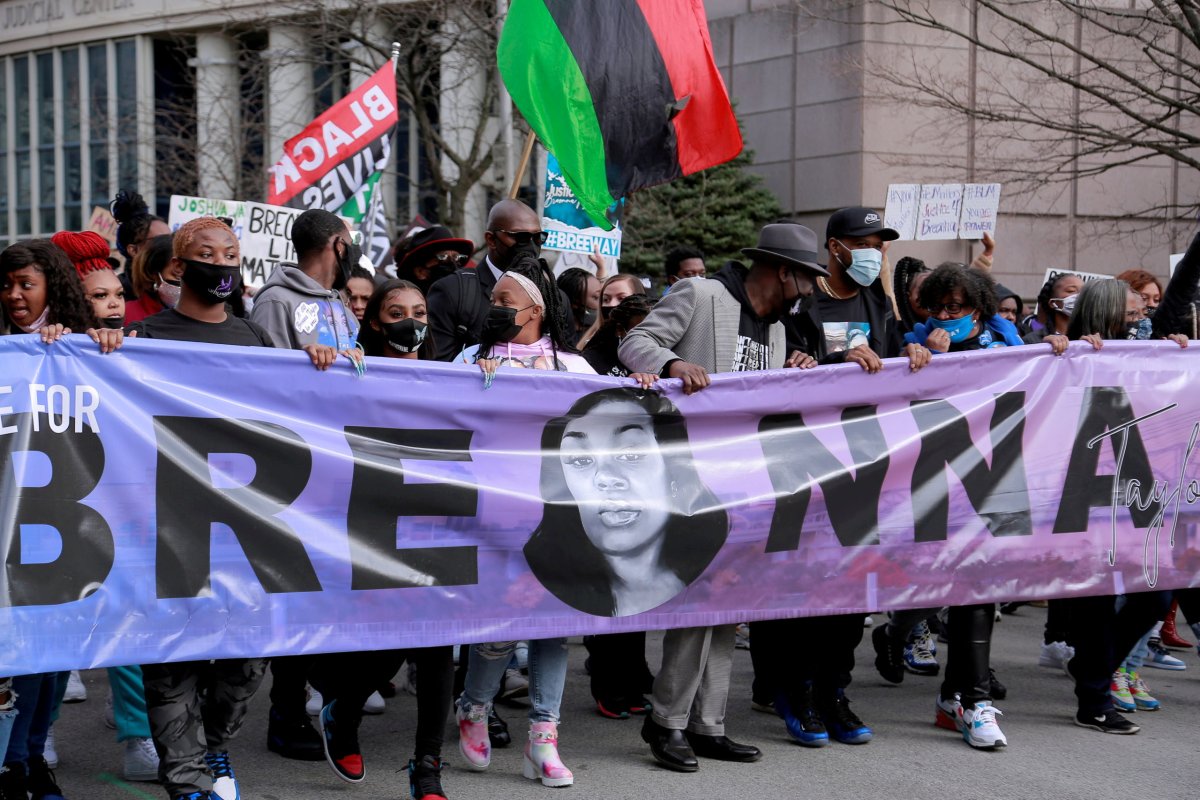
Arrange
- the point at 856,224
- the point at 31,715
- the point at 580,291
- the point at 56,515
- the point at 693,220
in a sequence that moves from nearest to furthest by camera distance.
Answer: the point at 56,515, the point at 31,715, the point at 856,224, the point at 580,291, the point at 693,220

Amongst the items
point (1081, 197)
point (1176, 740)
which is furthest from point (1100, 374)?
point (1081, 197)

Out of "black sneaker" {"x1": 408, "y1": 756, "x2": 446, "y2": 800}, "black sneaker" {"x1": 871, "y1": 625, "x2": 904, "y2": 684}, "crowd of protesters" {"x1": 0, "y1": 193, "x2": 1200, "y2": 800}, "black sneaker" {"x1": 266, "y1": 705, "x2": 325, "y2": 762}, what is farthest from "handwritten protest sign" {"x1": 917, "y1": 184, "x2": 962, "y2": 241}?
"black sneaker" {"x1": 408, "y1": 756, "x2": 446, "y2": 800}

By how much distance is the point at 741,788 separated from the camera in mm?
5074

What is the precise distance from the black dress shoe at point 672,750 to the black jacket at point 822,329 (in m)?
1.68

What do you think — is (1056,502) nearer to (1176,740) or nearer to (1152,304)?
(1176,740)

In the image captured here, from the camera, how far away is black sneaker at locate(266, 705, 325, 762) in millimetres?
5531

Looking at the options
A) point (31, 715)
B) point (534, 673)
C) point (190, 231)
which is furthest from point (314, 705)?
point (190, 231)

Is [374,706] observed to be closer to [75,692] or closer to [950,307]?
[75,692]

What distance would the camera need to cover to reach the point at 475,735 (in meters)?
5.25

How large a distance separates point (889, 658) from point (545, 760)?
232 cm

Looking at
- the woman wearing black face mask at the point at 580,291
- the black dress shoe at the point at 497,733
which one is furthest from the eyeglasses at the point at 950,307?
the black dress shoe at the point at 497,733

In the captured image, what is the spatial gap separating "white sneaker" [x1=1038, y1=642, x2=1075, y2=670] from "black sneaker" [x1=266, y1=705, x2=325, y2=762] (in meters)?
3.70

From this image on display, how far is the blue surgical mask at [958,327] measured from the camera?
604cm

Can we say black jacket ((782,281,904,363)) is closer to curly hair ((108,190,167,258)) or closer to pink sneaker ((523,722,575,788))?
pink sneaker ((523,722,575,788))
